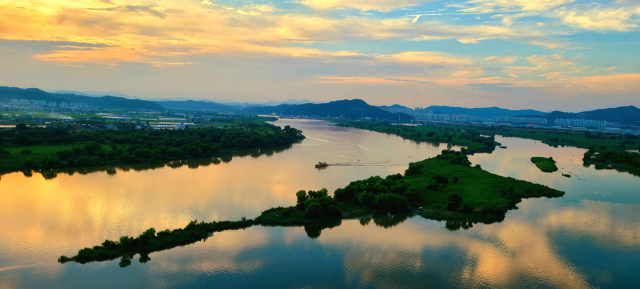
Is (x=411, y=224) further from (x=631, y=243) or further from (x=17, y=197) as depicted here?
(x=17, y=197)

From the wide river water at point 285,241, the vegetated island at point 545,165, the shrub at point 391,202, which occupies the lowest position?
the wide river water at point 285,241

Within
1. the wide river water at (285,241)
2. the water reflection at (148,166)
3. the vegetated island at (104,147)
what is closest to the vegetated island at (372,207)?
the wide river water at (285,241)

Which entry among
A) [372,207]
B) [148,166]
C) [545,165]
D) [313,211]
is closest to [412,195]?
[372,207]

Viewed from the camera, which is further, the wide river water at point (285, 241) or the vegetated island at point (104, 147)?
the vegetated island at point (104, 147)

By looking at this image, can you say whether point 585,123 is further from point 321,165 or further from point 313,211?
point 313,211

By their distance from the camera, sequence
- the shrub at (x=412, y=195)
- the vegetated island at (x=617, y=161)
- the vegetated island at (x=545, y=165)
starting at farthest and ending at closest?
the vegetated island at (x=617, y=161), the vegetated island at (x=545, y=165), the shrub at (x=412, y=195)

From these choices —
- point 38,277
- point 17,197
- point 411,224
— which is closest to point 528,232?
point 411,224

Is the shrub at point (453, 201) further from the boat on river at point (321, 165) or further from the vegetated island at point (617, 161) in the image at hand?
the vegetated island at point (617, 161)
